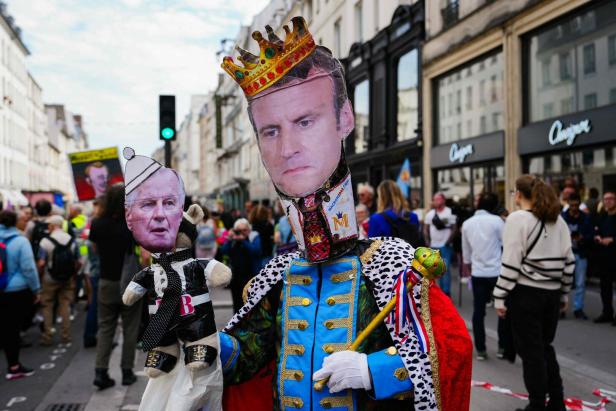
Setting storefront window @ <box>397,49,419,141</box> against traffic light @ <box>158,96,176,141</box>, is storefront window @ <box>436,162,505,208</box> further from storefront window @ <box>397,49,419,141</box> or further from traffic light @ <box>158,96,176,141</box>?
traffic light @ <box>158,96,176,141</box>

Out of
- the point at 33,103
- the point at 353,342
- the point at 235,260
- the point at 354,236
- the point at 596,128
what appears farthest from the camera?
the point at 33,103

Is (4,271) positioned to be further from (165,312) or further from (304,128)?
(304,128)

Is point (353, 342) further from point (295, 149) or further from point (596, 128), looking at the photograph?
point (596, 128)

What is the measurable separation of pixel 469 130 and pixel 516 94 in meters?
2.52

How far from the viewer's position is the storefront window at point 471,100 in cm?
1467

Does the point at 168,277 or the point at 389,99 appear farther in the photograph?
the point at 389,99

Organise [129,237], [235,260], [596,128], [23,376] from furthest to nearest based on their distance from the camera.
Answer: [596,128]
[235,260]
[23,376]
[129,237]

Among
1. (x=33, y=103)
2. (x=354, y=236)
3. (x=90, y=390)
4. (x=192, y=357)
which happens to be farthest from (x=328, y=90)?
(x=33, y=103)

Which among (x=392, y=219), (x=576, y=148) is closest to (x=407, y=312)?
(x=392, y=219)

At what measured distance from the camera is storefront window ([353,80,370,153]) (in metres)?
23.0

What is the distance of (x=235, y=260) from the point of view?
27.8 feet

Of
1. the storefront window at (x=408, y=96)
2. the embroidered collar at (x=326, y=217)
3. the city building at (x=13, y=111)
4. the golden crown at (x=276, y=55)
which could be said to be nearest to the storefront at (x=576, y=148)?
the storefront window at (x=408, y=96)

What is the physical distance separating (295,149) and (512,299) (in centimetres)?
317

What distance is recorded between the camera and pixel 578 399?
545cm
